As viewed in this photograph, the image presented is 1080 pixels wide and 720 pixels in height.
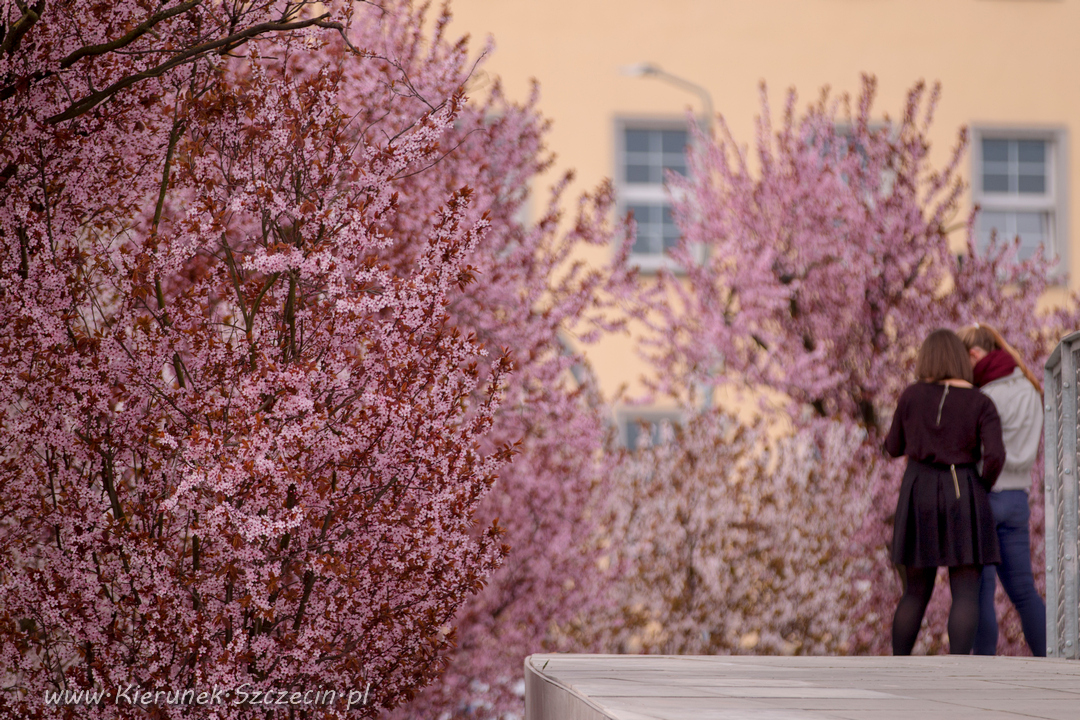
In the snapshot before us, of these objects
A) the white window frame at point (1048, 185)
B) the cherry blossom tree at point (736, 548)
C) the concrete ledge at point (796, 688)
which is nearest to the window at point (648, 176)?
the white window frame at point (1048, 185)

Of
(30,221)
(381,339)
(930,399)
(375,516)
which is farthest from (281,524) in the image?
(930,399)

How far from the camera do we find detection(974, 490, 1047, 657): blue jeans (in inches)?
240

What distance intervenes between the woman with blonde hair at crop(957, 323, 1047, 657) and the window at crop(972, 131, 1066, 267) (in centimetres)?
1220

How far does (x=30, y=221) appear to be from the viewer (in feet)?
13.6

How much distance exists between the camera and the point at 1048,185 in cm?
1800

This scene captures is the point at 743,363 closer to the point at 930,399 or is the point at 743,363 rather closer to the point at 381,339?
the point at 930,399

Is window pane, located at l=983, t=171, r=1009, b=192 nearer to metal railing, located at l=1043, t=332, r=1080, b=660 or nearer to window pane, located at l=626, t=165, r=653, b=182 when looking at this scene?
window pane, located at l=626, t=165, r=653, b=182

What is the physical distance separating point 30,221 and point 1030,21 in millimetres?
16498

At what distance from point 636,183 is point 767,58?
2.37 metres

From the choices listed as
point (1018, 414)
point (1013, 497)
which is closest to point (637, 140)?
point (1018, 414)

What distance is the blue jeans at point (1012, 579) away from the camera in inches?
240

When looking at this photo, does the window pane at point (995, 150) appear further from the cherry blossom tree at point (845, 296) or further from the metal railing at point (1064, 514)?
the metal railing at point (1064, 514)

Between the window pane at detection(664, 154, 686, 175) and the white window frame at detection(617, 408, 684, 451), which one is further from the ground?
the window pane at detection(664, 154, 686, 175)

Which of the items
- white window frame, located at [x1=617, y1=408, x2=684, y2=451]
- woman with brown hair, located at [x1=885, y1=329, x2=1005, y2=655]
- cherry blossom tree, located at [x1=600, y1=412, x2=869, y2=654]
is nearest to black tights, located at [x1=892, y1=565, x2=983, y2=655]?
woman with brown hair, located at [x1=885, y1=329, x2=1005, y2=655]
